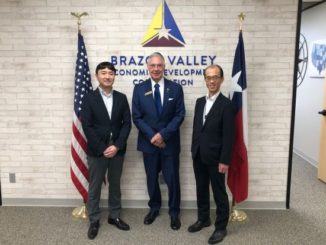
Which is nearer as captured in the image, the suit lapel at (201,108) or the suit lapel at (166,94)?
the suit lapel at (201,108)

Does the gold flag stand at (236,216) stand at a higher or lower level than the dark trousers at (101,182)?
lower

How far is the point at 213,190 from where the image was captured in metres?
2.79

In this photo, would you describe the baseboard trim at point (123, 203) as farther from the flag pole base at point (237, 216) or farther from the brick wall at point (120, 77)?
the flag pole base at point (237, 216)

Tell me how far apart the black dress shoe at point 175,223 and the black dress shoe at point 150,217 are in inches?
Answer: 8.7

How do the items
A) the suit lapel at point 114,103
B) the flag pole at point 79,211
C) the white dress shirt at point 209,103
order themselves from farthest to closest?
the flag pole at point 79,211
the suit lapel at point 114,103
the white dress shirt at point 209,103

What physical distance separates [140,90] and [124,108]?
234mm

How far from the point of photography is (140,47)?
3176mm

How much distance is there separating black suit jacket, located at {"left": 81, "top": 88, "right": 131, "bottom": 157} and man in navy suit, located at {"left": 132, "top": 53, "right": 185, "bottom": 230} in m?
0.17

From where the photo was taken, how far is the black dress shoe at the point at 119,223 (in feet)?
9.80

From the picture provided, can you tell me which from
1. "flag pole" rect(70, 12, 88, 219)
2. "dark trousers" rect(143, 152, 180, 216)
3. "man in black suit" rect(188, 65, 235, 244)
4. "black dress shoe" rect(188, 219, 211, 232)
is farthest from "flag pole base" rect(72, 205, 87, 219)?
"man in black suit" rect(188, 65, 235, 244)

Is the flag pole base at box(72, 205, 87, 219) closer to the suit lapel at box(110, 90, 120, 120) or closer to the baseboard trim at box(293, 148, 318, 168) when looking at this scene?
the suit lapel at box(110, 90, 120, 120)

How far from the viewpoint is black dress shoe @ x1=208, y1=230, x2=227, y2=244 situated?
2.75m

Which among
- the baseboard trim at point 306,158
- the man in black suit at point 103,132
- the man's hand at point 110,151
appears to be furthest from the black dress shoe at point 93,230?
the baseboard trim at point 306,158

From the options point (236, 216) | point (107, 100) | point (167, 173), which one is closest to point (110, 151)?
point (107, 100)
